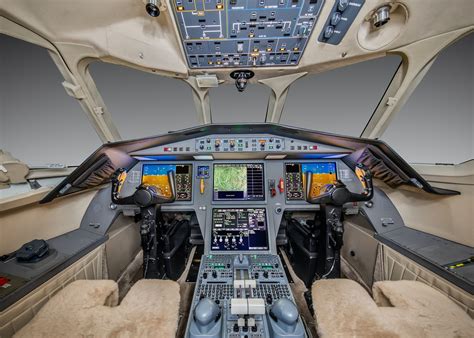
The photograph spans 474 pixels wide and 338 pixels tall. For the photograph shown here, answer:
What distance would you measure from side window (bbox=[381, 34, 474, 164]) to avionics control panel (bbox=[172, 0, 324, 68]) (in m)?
1.40

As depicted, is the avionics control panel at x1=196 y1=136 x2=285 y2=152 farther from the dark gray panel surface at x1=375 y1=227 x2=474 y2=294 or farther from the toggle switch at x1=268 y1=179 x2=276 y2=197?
the dark gray panel surface at x1=375 y1=227 x2=474 y2=294

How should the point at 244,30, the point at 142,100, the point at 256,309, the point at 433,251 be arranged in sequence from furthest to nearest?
the point at 142,100 < the point at 244,30 < the point at 433,251 < the point at 256,309

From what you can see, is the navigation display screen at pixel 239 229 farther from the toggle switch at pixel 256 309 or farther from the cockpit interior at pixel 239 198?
the toggle switch at pixel 256 309

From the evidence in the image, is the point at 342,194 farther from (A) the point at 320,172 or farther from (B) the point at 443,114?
(B) the point at 443,114

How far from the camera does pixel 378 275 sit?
1.79m

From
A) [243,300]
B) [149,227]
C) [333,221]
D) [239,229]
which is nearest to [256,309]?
[243,300]

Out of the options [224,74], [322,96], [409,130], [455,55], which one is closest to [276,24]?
[224,74]

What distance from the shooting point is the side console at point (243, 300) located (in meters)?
0.94

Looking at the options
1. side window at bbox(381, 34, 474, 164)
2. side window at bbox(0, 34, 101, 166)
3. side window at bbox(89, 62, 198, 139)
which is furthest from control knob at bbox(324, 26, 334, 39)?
side window at bbox(0, 34, 101, 166)

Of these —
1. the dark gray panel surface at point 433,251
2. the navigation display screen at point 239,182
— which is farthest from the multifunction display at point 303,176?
the dark gray panel surface at point 433,251

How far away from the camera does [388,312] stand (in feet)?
3.34

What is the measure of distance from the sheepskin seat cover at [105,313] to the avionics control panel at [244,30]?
6.32ft

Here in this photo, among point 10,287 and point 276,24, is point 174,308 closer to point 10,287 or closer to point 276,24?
point 10,287

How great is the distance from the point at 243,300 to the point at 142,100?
101 inches
